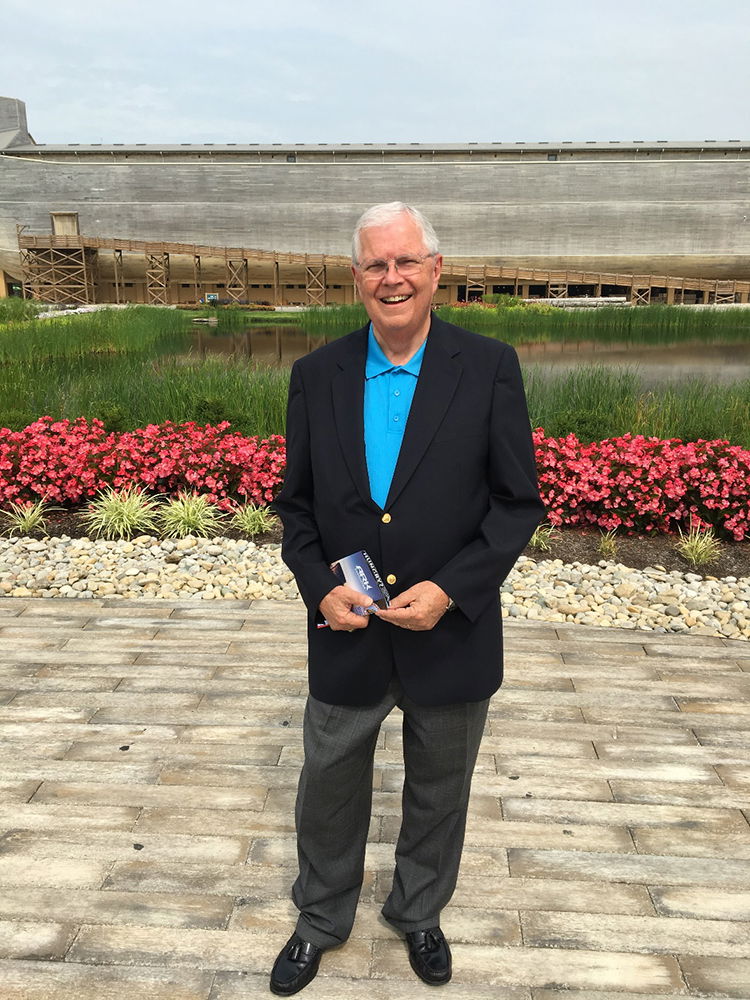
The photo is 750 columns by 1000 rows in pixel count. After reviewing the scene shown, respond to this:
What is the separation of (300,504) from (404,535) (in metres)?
0.31

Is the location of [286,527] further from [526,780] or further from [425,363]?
[526,780]

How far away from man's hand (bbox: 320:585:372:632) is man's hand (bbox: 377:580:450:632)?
0.05m

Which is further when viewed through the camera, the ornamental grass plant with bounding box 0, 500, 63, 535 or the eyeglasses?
the ornamental grass plant with bounding box 0, 500, 63, 535

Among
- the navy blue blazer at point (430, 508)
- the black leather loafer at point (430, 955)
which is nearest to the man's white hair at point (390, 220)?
the navy blue blazer at point (430, 508)

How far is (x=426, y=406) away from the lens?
169 centimetres

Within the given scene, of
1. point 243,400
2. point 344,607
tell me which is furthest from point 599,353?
point 344,607

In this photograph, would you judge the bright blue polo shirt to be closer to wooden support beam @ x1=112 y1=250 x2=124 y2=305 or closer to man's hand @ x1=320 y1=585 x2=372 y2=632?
man's hand @ x1=320 y1=585 x2=372 y2=632

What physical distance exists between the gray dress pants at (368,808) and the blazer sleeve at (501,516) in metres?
0.32

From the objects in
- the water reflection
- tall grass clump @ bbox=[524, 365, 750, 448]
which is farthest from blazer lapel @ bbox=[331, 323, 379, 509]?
the water reflection

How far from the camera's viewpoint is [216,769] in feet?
9.18

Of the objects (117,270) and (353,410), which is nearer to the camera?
(353,410)

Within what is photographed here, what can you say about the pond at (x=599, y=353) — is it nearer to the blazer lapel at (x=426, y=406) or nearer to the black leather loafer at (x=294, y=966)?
the blazer lapel at (x=426, y=406)

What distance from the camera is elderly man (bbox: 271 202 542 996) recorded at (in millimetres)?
1664

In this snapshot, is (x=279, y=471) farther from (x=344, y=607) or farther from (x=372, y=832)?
(x=344, y=607)
